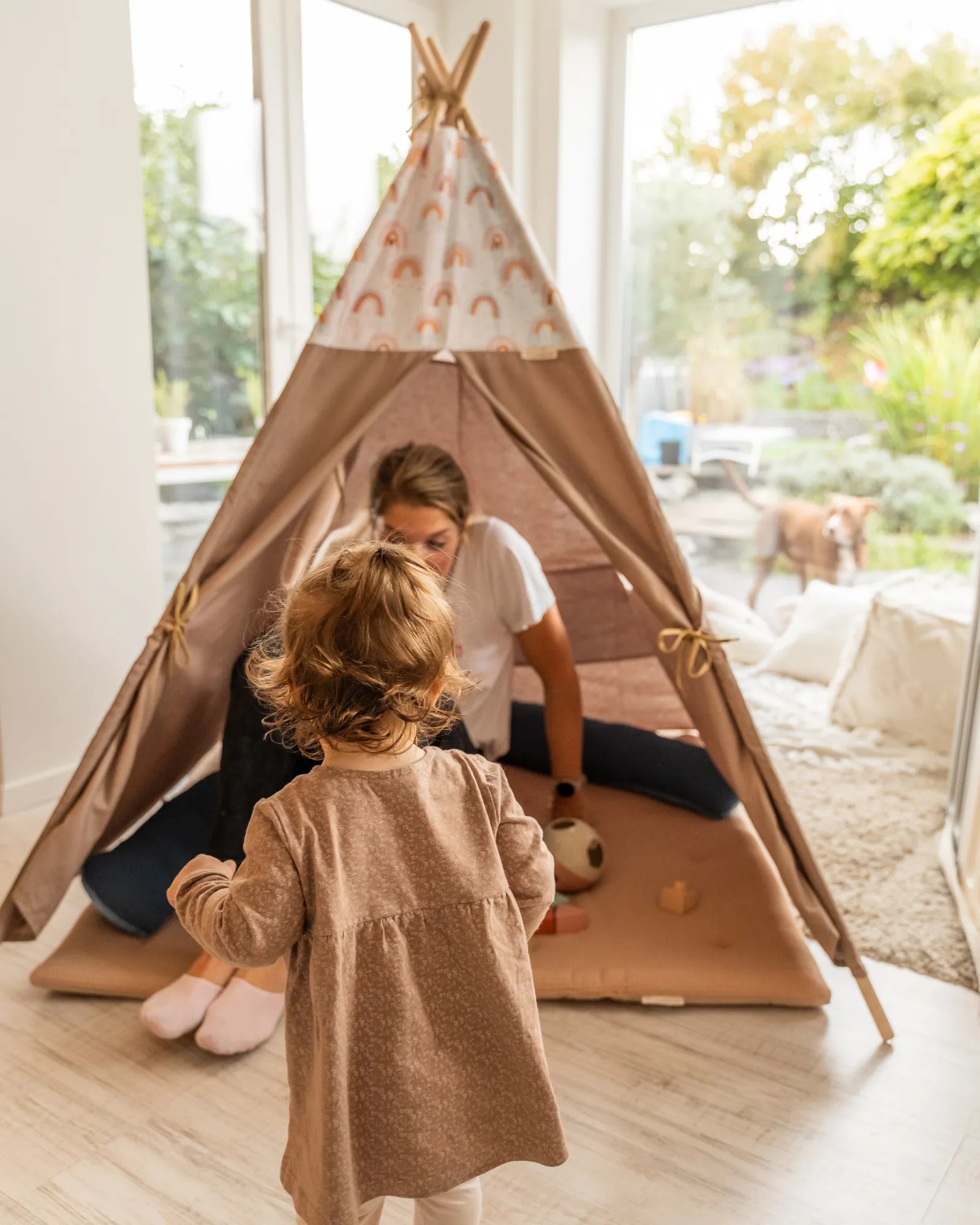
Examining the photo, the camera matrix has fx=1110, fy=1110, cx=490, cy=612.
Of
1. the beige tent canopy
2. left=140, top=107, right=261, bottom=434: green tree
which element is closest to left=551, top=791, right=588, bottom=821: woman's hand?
the beige tent canopy

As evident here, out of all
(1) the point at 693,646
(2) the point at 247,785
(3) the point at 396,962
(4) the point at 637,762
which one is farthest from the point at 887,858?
(3) the point at 396,962

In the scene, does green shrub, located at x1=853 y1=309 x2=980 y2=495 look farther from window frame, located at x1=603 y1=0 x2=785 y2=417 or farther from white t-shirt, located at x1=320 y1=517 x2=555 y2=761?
white t-shirt, located at x1=320 y1=517 x2=555 y2=761

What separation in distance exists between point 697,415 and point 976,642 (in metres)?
1.62

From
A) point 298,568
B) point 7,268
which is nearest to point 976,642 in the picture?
point 298,568

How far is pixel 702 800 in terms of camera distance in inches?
93.9

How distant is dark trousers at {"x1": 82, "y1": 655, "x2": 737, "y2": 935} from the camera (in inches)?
71.6

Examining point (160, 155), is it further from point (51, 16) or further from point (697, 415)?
Answer: point (697, 415)

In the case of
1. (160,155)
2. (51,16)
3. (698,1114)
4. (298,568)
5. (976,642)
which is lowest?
(698,1114)

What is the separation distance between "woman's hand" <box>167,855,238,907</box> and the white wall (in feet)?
5.53

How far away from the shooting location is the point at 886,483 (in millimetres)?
3453

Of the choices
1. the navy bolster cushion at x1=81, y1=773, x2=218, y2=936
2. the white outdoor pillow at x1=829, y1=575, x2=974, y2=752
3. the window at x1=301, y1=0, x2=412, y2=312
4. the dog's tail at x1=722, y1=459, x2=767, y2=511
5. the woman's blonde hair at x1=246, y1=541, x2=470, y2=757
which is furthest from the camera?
the dog's tail at x1=722, y1=459, x2=767, y2=511

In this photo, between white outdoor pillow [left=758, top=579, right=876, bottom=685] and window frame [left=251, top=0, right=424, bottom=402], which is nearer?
window frame [left=251, top=0, right=424, bottom=402]

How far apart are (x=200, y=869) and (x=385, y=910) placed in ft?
0.64

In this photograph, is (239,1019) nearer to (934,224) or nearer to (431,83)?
(431,83)
